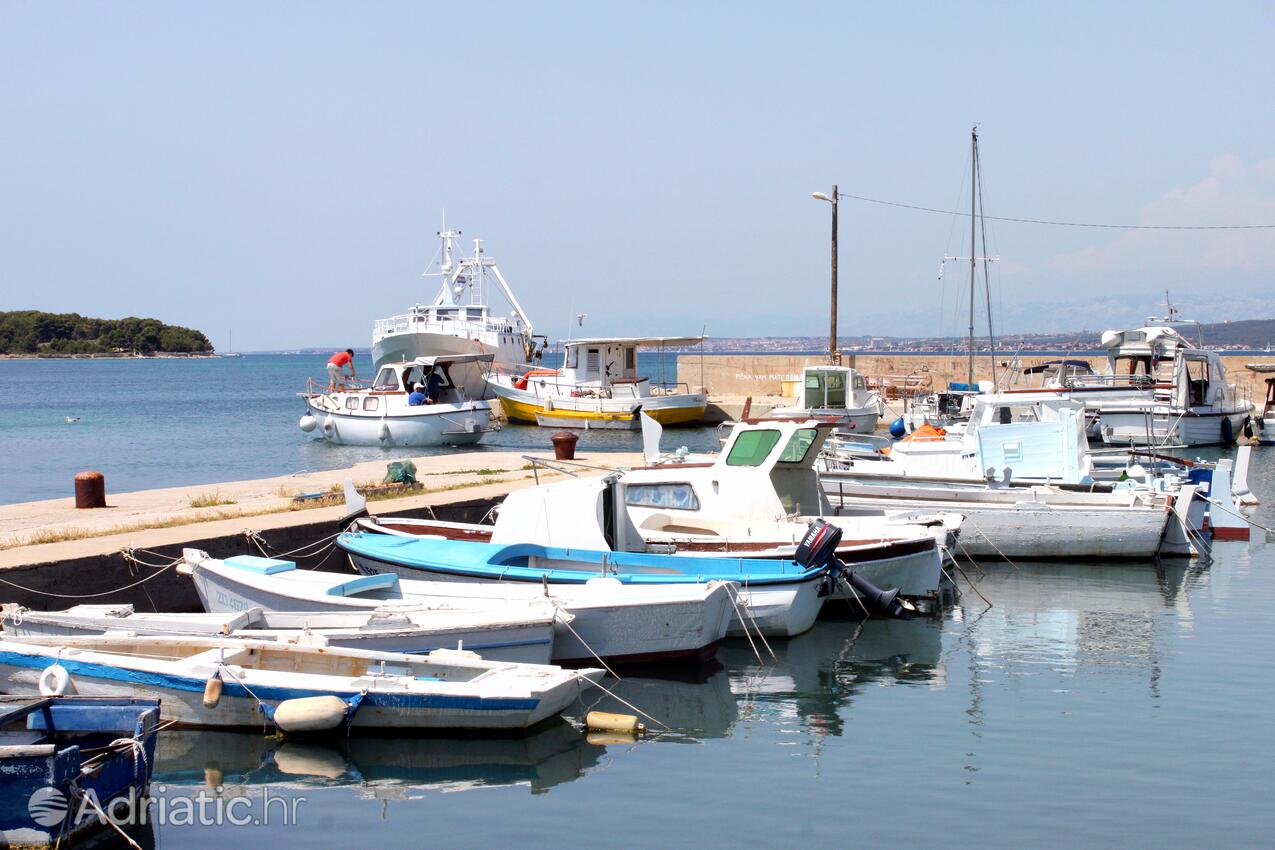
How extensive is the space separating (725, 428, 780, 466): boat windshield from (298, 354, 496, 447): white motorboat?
2510cm

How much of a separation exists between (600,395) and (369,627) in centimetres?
3827

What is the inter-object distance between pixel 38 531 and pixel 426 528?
4.89 meters

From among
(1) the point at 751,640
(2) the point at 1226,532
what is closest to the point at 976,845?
(1) the point at 751,640

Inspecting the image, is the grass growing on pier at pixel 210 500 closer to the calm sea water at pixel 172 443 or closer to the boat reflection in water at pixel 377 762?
the boat reflection in water at pixel 377 762

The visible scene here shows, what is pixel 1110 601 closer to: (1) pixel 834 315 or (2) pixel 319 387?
(1) pixel 834 315

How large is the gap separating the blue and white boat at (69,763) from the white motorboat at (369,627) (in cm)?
255

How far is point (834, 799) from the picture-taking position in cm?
927

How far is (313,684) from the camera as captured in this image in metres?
10.2

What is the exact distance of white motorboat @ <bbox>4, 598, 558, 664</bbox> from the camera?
36.8 feet

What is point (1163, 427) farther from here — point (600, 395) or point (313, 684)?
point (313, 684)

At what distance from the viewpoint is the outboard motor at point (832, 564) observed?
13.4 m

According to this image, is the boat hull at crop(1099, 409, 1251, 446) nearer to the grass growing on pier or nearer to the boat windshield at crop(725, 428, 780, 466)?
the boat windshield at crop(725, 428, 780, 466)

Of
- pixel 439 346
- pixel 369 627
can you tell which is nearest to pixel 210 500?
pixel 369 627

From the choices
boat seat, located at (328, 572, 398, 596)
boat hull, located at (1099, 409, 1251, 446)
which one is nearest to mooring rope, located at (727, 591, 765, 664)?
boat seat, located at (328, 572, 398, 596)
